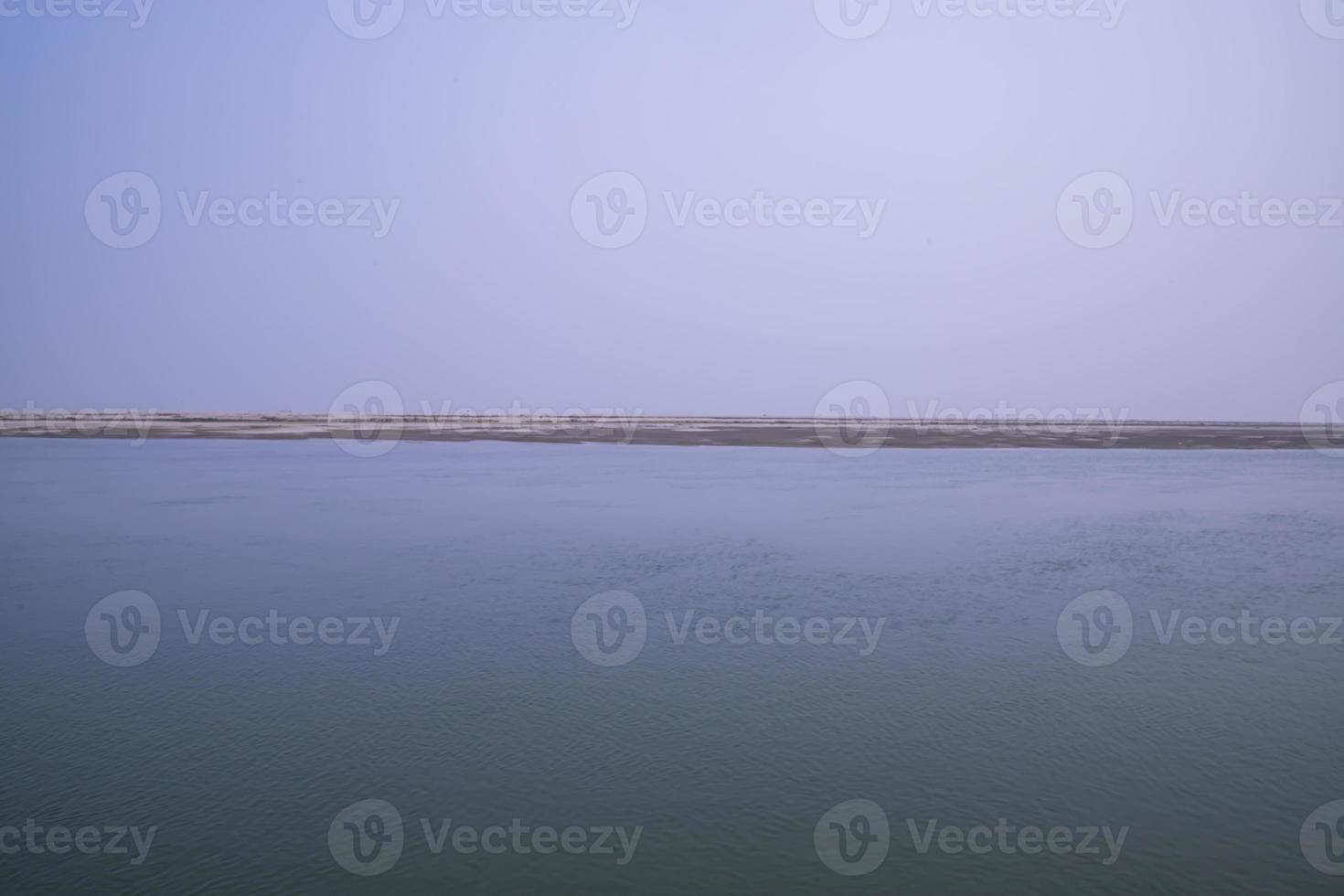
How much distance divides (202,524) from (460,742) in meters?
19.2

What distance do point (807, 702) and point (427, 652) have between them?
5.73 m

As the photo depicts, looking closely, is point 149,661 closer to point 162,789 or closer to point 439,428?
point 162,789

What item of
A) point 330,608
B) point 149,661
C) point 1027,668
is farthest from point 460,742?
point 1027,668

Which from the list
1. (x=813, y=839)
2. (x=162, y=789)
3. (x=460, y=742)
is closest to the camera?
(x=813, y=839)

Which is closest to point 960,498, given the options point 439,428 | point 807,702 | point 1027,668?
point 1027,668

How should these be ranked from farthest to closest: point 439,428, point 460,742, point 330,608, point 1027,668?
point 439,428
point 330,608
point 1027,668
point 460,742

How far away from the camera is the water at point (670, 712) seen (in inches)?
284

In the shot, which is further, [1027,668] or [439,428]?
[439,428]

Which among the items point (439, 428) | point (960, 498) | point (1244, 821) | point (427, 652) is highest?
point (439, 428)

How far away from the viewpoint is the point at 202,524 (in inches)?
977

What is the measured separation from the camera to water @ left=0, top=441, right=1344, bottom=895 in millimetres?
7207

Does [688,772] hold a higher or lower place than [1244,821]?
higher

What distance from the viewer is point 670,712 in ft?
34.3

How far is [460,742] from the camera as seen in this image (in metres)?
9.41
